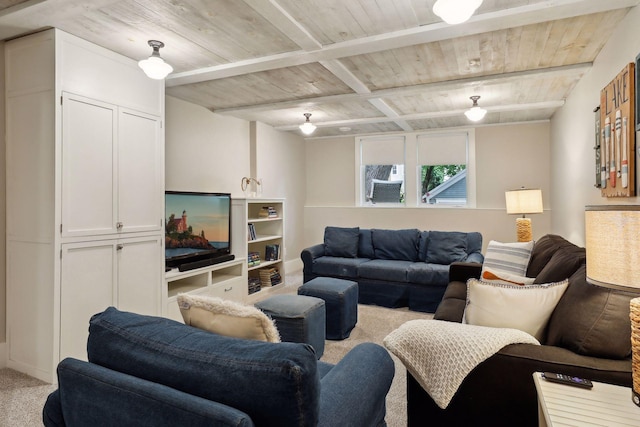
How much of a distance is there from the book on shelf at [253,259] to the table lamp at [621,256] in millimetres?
4143

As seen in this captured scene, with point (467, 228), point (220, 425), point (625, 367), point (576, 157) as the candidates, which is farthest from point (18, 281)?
point (467, 228)

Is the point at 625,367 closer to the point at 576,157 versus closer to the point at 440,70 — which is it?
the point at 440,70

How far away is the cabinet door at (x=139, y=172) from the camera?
9.87 ft

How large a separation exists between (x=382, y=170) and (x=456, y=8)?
15.8 ft

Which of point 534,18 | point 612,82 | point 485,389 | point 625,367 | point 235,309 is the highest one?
point 534,18

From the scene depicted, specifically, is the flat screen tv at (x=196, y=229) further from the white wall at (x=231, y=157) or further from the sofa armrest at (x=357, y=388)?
the sofa armrest at (x=357, y=388)

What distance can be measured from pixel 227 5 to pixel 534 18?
195 centimetres

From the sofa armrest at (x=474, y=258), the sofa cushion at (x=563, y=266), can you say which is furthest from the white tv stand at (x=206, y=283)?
the sofa cushion at (x=563, y=266)

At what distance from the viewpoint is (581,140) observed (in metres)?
3.60

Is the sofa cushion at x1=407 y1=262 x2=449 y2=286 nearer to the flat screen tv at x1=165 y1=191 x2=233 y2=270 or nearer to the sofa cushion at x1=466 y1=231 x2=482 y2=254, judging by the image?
the sofa cushion at x1=466 y1=231 x2=482 y2=254

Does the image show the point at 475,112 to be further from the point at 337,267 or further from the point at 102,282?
the point at 102,282

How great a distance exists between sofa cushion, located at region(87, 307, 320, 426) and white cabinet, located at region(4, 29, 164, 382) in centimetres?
185

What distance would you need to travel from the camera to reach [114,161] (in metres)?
2.93

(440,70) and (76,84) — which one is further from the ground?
(440,70)
